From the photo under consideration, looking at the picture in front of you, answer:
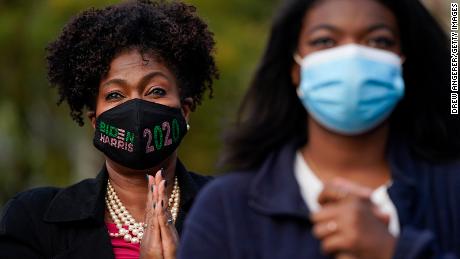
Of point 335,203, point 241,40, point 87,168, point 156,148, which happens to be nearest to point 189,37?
point 156,148

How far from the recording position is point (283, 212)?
3740mm

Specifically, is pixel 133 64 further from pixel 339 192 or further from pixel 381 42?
pixel 339 192

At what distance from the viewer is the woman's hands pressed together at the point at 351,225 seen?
3.57 meters

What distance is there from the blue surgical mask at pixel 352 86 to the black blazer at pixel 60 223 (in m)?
2.04

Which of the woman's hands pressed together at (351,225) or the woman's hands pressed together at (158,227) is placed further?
the woman's hands pressed together at (158,227)

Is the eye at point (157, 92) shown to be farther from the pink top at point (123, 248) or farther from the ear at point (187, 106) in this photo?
the pink top at point (123, 248)

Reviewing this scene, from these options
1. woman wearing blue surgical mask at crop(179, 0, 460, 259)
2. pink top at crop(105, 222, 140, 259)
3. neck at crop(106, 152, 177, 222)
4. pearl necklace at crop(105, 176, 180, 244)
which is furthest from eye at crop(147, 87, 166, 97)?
woman wearing blue surgical mask at crop(179, 0, 460, 259)

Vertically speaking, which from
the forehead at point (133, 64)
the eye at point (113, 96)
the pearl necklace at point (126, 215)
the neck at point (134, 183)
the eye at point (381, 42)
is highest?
the eye at point (381, 42)

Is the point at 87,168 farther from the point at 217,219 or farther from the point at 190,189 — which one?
the point at 217,219

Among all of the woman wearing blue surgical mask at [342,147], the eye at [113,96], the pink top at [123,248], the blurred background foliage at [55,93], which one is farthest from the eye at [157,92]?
the blurred background foliage at [55,93]

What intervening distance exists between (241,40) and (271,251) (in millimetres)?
10100

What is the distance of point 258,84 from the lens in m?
4.01

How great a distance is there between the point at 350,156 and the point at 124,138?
2.05 meters

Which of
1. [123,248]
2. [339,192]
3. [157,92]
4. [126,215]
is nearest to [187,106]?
[157,92]
